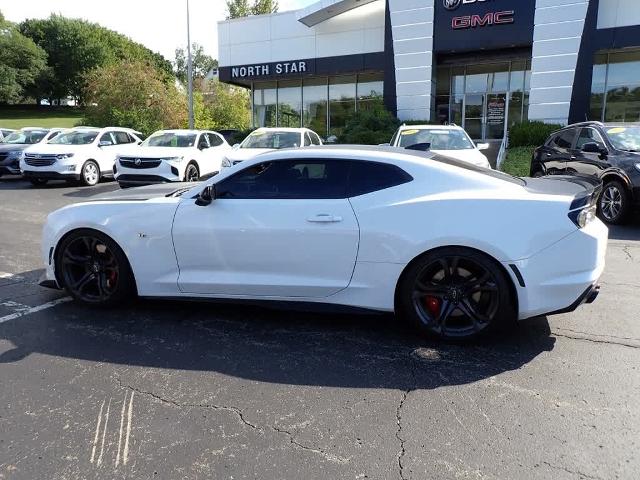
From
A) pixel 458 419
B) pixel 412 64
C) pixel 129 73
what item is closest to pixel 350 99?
pixel 412 64

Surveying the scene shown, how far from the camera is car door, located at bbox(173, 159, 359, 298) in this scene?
4031mm

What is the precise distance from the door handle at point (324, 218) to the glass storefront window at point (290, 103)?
23874mm

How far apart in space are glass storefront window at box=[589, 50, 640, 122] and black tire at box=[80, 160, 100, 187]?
1836 centimetres

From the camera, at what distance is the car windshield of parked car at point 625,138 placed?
28.7 ft

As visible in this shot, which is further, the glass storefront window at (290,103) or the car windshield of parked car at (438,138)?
the glass storefront window at (290,103)

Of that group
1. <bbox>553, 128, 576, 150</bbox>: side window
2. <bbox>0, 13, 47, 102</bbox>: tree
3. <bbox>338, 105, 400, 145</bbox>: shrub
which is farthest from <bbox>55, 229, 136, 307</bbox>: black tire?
<bbox>0, 13, 47, 102</bbox>: tree

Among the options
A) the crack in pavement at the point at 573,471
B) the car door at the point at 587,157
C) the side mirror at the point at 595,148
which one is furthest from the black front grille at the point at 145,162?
the crack in pavement at the point at 573,471

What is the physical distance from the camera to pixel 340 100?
26.1m

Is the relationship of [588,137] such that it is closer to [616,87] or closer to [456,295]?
[456,295]

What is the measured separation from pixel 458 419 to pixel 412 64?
836 inches

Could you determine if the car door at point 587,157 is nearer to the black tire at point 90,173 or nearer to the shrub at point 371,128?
the shrub at point 371,128

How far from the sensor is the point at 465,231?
376cm

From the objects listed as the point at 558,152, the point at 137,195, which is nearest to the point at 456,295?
the point at 137,195

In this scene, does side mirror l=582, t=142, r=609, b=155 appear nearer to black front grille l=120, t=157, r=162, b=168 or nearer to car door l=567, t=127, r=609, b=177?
car door l=567, t=127, r=609, b=177
